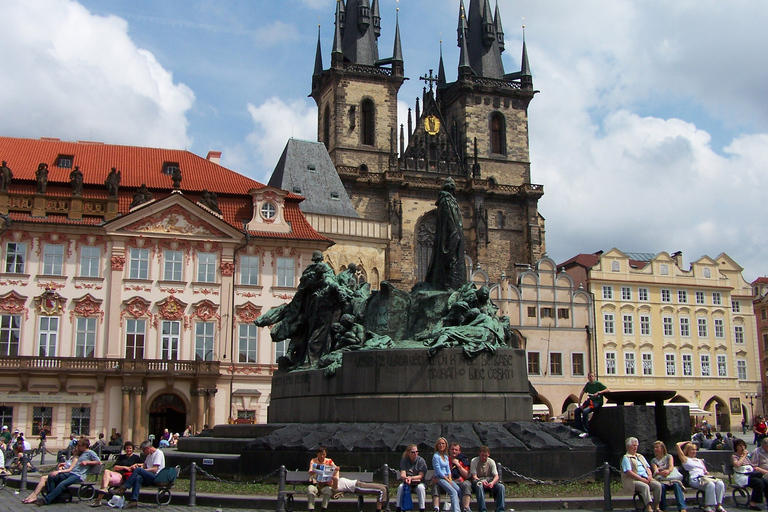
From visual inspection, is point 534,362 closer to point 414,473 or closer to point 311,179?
point 311,179

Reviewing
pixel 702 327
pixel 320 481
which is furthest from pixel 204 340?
pixel 702 327

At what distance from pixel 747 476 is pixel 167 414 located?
26.3m

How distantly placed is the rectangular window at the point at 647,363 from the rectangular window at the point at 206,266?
89.0ft

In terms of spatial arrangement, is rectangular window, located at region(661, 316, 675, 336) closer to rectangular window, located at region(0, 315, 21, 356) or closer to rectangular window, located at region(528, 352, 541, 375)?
rectangular window, located at region(528, 352, 541, 375)

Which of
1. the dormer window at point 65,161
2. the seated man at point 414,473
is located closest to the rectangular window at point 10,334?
the dormer window at point 65,161

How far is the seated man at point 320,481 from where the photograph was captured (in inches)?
422

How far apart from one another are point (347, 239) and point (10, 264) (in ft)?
61.0

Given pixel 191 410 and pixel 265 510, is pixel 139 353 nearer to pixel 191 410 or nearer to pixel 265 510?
pixel 191 410

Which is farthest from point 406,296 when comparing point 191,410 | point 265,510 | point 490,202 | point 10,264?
point 490,202

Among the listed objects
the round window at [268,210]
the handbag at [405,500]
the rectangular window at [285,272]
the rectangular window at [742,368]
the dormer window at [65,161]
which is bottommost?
the handbag at [405,500]

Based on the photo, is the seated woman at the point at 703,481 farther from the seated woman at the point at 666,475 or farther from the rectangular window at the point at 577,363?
the rectangular window at the point at 577,363

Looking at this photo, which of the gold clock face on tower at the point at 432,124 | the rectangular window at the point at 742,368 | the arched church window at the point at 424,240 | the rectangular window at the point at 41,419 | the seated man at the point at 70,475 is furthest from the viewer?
the gold clock face on tower at the point at 432,124

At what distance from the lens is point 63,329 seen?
33.2 m

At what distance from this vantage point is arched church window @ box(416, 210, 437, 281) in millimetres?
59875
